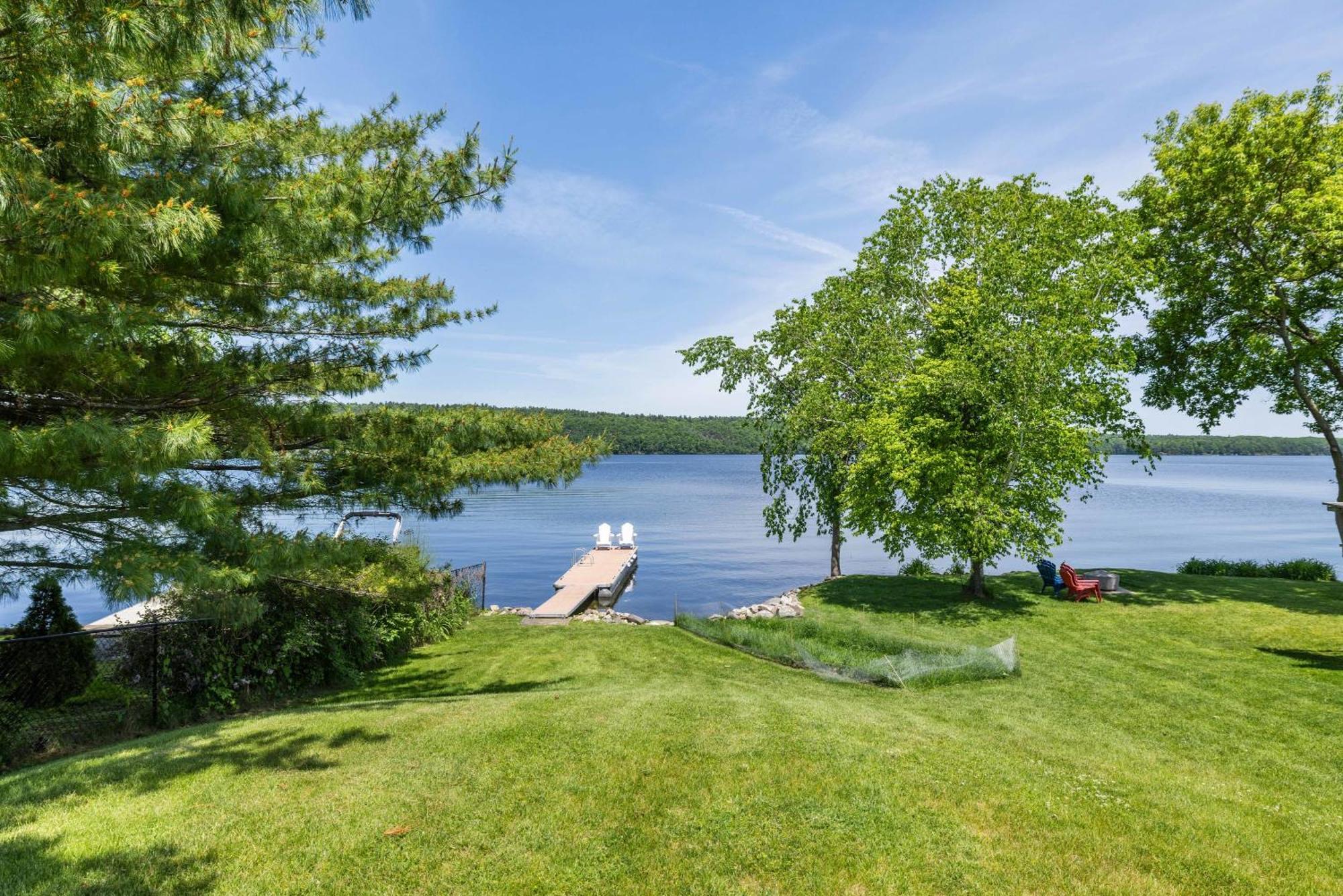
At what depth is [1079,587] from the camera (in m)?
16.4

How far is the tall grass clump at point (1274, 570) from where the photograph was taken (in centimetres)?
2005

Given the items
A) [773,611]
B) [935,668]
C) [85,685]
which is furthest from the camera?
[773,611]

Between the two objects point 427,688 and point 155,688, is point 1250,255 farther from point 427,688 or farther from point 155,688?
point 155,688

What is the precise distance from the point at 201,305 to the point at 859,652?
11.7 metres

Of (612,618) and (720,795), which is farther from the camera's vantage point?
(612,618)

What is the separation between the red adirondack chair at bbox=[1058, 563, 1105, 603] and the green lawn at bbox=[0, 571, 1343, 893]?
639 centimetres

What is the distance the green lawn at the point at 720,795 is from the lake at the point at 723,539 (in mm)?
3827

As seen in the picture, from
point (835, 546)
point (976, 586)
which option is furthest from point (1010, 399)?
point (835, 546)

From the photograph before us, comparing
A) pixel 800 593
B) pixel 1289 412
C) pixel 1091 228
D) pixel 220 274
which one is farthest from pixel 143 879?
pixel 1289 412

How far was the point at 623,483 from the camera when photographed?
95.0m

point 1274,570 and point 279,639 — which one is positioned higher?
point 279,639

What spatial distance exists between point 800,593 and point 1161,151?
53.3 ft

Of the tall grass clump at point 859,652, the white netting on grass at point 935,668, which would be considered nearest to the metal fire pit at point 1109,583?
the tall grass clump at point 859,652

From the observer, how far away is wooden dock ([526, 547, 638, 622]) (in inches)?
746
